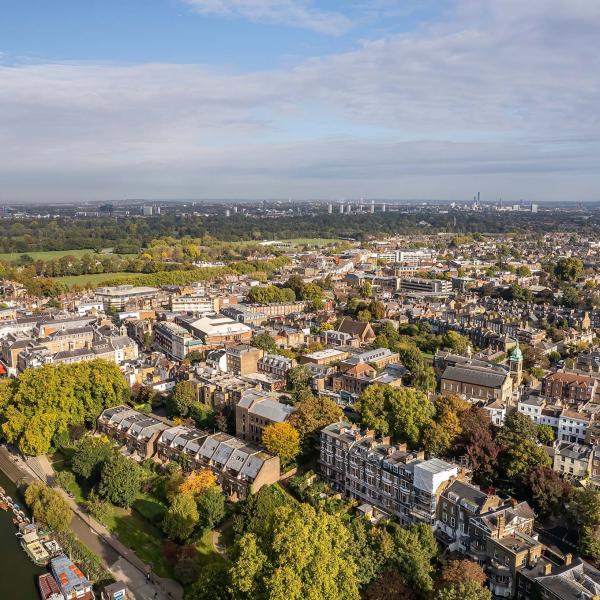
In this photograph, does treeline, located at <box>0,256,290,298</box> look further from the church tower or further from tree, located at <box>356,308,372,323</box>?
the church tower

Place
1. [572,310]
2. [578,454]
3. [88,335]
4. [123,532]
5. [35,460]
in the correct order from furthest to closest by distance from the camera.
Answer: [572,310]
[88,335]
[35,460]
[578,454]
[123,532]

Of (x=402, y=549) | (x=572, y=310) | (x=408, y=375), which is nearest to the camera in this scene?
(x=402, y=549)

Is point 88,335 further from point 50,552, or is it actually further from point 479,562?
point 479,562

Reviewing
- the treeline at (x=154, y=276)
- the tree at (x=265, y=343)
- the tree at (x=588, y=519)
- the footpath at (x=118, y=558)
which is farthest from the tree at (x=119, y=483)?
the treeline at (x=154, y=276)

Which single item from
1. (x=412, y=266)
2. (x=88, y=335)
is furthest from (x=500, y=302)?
Answer: (x=88, y=335)

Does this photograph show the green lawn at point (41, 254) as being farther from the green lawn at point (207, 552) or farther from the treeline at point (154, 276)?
the green lawn at point (207, 552)

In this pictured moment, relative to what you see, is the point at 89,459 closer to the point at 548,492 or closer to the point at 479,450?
the point at 479,450
